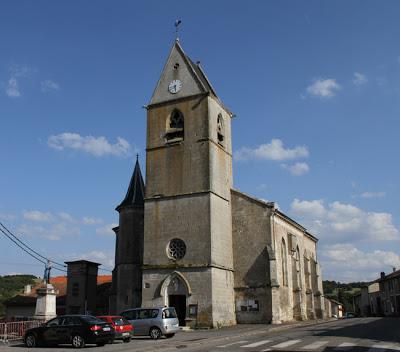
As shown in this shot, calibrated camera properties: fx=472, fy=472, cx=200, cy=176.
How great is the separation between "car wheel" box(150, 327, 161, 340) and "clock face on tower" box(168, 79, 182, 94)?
751 inches

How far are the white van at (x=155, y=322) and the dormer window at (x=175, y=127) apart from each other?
14.7m

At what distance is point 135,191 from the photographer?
1524 inches

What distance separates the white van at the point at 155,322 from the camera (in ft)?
75.2

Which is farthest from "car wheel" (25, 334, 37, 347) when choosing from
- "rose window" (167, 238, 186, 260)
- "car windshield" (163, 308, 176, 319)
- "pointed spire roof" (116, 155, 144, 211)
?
"pointed spire roof" (116, 155, 144, 211)

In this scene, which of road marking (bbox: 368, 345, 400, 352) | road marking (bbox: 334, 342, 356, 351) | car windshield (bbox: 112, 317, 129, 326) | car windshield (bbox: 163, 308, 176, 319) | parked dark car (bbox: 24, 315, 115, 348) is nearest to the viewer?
road marking (bbox: 368, 345, 400, 352)

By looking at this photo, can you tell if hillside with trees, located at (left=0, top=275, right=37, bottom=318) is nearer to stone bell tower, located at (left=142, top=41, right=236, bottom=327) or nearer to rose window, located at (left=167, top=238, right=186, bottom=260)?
stone bell tower, located at (left=142, top=41, right=236, bottom=327)

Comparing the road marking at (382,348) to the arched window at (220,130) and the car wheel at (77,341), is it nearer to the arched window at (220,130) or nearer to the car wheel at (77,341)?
the car wheel at (77,341)

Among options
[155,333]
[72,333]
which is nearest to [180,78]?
[155,333]

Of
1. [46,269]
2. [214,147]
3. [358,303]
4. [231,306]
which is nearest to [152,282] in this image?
[231,306]

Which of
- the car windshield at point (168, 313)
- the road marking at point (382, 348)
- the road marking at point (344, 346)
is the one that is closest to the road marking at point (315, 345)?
the road marking at point (344, 346)

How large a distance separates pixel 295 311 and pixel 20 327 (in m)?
23.6

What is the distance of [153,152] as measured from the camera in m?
35.5

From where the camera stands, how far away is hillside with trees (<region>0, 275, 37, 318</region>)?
79.1 metres

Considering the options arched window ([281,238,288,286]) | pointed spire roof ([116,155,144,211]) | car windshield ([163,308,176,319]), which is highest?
pointed spire roof ([116,155,144,211])
